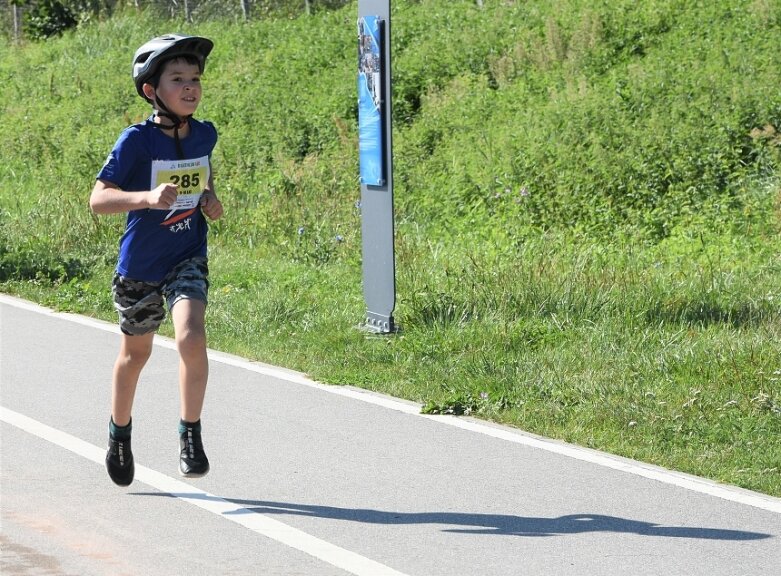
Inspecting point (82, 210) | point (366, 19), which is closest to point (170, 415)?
point (366, 19)

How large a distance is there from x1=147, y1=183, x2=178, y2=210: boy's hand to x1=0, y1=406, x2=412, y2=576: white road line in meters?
1.31

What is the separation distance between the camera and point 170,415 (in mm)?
6922

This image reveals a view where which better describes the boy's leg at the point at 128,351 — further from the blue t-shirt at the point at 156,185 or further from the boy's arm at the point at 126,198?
the boy's arm at the point at 126,198

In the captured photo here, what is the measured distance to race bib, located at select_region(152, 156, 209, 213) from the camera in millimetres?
5227

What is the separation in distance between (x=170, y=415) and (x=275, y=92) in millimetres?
13198

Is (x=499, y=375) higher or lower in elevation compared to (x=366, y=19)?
lower

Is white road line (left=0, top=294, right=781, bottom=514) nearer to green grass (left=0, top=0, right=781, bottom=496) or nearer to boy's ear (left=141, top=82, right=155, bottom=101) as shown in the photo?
green grass (left=0, top=0, right=781, bottom=496)

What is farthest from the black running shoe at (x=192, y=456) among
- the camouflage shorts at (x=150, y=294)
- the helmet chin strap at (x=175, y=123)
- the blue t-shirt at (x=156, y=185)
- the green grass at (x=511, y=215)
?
the green grass at (x=511, y=215)

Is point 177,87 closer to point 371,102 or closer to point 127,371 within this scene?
point 127,371

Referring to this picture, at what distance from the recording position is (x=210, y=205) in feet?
17.8

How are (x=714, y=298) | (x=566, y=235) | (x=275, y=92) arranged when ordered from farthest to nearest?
(x=275, y=92) < (x=566, y=235) < (x=714, y=298)

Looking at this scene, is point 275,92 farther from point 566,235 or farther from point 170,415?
point 170,415

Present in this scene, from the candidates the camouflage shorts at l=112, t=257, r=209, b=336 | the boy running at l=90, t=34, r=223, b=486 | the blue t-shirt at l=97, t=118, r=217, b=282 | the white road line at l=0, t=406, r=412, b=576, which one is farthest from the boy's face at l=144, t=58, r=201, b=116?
the white road line at l=0, t=406, r=412, b=576

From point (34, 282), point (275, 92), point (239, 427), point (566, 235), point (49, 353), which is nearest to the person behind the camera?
point (239, 427)
